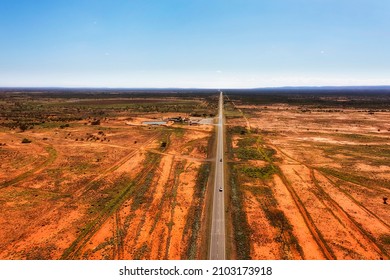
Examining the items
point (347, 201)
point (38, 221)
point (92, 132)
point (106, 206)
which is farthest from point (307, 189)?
point (92, 132)

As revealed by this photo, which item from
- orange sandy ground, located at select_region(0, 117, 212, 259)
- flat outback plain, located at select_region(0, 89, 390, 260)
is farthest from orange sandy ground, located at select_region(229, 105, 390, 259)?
orange sandy ground, located at select_region(0, 117, 212, 259)

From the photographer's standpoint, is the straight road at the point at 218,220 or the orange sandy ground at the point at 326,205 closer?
the straight road at the point at 218,220

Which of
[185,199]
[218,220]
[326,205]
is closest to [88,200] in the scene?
[185,199]

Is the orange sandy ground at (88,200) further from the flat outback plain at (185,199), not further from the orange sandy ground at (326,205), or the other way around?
the orange sandy ground at (326,205)

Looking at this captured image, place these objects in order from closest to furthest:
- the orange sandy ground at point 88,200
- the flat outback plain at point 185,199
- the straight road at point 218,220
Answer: the straight road at point 218,220, the orange sandy ground at point 88,200, the flat outback plain at point 185,199

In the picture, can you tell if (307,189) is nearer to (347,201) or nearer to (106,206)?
(347,201)

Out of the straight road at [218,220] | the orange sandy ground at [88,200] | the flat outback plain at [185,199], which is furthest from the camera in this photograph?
the flat outback plain at [185,199]

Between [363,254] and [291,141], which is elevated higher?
[291,141]

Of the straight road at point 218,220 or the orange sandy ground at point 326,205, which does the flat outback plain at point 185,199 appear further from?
the straight road at point 218,220

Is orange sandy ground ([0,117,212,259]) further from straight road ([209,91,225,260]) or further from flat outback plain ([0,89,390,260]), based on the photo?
straight road ([209,91,225,260])

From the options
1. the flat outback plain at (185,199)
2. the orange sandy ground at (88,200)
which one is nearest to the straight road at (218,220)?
the flat outback plain at (185,199)

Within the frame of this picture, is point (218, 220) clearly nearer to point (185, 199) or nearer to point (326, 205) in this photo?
point (185, 199)
